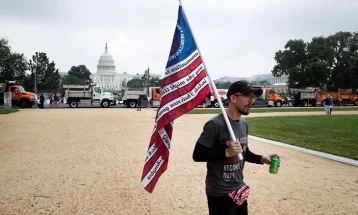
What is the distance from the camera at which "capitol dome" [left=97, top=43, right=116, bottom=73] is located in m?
161

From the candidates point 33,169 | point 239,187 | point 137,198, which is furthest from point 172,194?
point 33,169

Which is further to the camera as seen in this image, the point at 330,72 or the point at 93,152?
the point at 330,72

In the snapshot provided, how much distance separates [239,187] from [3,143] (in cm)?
1055

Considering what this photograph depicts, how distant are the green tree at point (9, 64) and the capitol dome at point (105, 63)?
10034cm

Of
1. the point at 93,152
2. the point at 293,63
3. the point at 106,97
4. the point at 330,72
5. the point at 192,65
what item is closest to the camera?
the point at 192,65

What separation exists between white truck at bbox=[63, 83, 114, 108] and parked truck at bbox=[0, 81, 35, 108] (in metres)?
4.16

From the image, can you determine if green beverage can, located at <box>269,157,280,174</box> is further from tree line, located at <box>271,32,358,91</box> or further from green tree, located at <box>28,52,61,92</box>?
green tree, located at <box>28,52,61,92</box>

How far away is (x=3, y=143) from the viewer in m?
11.0

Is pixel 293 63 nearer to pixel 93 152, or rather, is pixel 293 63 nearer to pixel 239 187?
pixel 93 152

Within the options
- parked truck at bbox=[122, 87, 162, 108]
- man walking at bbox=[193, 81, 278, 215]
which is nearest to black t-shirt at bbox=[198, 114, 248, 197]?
man walking at bbox=[193, 81, 278, 215]

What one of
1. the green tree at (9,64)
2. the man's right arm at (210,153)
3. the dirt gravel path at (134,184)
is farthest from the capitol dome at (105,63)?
the man's right arm at (210,153)

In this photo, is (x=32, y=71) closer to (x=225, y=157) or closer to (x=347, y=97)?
(x=347, y=97)

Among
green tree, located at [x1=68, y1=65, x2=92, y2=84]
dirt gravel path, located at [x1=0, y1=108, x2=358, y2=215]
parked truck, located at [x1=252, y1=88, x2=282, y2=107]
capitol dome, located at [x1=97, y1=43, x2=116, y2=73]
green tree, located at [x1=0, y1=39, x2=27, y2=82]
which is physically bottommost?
dirt gravel path, located at [x1=0, y1=108, x2=358, y2=215]

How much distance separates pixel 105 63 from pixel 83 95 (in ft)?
415
